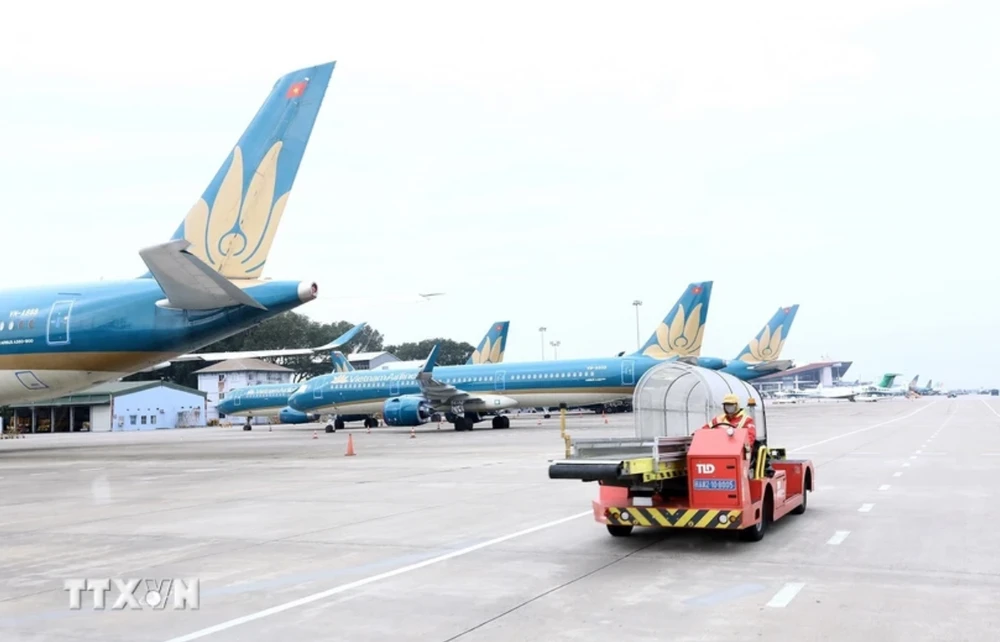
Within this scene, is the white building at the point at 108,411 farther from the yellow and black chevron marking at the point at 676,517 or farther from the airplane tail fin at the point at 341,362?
the yellow and black chevron marking at the point at 676,517

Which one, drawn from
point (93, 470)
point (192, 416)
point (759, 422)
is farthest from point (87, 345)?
point (192, 416)

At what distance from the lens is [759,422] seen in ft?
39.8

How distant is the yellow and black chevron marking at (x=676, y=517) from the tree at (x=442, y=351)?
130432mm

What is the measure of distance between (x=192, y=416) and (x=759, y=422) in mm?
75916

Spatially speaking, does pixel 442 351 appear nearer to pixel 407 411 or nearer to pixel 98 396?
pixel 98 396

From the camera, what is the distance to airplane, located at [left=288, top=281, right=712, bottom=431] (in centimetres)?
4894

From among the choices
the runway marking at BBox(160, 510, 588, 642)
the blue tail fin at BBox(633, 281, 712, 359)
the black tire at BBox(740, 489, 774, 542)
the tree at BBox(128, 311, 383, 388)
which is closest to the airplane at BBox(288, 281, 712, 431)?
the blue tail fin at BBox(633, 281, 712, 359)

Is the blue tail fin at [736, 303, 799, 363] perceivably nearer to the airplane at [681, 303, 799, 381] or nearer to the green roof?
the airplane at [681, 303, 799, 381]

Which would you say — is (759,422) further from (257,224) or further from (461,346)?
(461,346)

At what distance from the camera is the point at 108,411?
71.4 metres

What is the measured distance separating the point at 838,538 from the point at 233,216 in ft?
66.7

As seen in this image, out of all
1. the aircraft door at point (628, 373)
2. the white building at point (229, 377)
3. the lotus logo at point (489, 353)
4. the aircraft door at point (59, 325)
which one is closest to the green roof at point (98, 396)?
the white building at point (229, 377)

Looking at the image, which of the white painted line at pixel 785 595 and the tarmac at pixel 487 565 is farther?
the white painted line at pixel 785 595

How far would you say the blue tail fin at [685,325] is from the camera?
5016 centimetres
